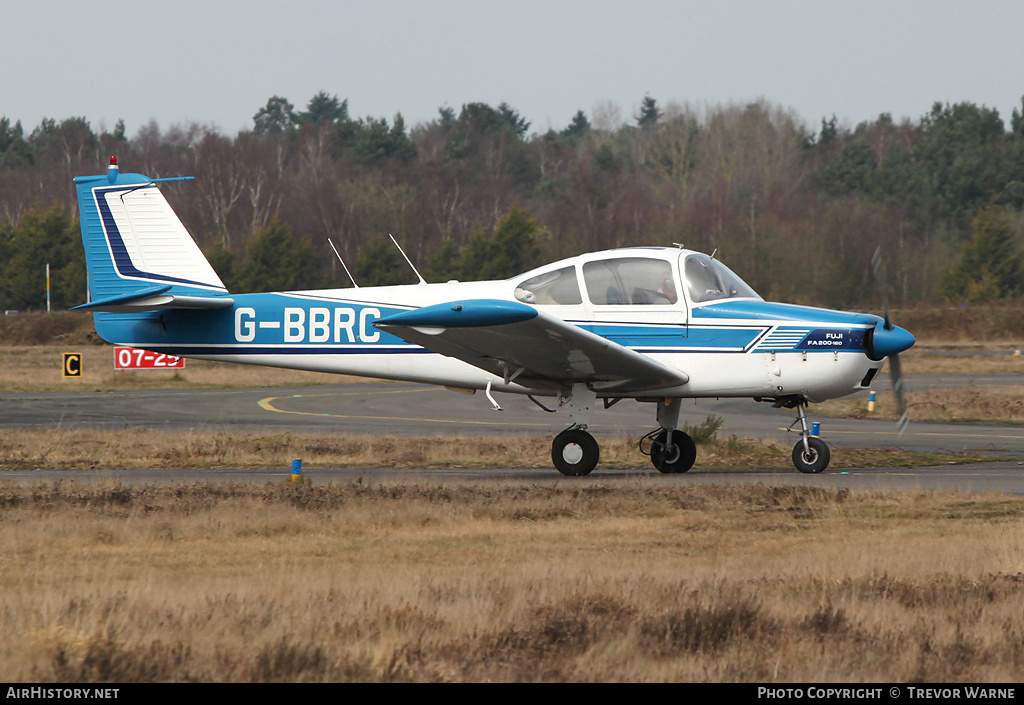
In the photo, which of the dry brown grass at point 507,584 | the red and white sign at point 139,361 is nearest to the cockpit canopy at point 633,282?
the dry brown grass at point 507,584

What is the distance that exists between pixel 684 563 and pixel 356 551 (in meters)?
2.67

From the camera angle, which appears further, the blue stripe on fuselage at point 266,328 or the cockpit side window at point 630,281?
the blue stripe on fuselage at point 266,328

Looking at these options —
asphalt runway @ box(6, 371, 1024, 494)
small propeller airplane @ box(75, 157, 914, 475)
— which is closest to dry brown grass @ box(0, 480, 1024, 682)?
small propeller airplane @ box(75, 157, 914, 475)

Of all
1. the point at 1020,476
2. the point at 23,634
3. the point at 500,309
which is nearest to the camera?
the point at 23,634

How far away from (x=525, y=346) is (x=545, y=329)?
632 mm

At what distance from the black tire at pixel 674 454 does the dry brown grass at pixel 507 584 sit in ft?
8.24

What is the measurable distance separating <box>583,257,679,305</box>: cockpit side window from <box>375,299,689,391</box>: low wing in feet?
2.42

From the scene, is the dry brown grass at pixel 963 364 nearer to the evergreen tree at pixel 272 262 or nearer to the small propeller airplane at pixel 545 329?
the small propeller airplane at pixel 545 329

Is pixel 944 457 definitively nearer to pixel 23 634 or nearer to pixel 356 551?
pixel 356 551

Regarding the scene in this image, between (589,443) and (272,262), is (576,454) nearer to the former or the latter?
(589,443)

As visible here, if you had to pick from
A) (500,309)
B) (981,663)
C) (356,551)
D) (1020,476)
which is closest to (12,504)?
(356,551)

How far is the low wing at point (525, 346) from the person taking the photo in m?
12.2

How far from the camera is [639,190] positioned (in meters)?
80.4

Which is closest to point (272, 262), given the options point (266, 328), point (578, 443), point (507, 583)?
point (266, 328)
